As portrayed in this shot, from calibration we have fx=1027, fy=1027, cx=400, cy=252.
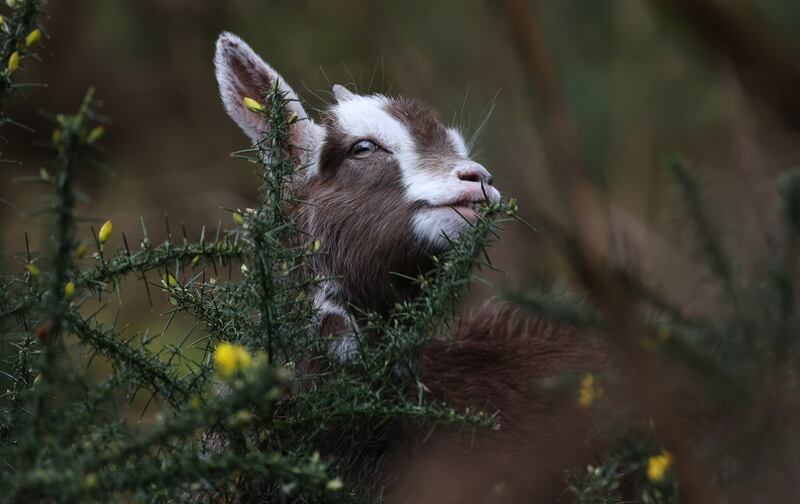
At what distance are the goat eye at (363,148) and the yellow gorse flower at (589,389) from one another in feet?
4.15

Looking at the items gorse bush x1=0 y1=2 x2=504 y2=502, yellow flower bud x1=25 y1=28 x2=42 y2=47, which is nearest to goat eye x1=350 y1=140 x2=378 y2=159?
gorse bush x1=0 y1=2 x2=504 y2=502

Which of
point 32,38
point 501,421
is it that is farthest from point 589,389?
point 32,38

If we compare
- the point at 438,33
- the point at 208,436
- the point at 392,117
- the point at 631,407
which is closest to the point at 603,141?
the point at 438,33

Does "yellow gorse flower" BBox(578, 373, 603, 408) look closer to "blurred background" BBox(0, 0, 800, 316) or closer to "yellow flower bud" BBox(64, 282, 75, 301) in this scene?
"yellow flower bud" BBox(64, 282, 75, 301)

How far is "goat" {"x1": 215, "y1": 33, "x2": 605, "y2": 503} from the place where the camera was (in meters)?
3.59

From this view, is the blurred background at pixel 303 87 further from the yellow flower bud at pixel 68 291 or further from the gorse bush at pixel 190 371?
the yellow flower bud at pixel 68 291

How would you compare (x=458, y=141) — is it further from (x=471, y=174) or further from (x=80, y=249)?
Answer: (x=80, y=249)

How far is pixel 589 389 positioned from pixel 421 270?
0.75 metres

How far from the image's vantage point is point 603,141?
9609mm

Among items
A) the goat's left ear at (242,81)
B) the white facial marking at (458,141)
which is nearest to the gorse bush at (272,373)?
the goat's left ear at (242,81)

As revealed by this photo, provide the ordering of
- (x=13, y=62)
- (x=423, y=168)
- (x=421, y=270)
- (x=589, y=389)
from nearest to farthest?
(x=13, y=62), (x=589, y=389), (x=421, y=270), (x=423, y=168)

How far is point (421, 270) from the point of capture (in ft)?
12.2

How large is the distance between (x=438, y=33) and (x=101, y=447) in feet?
28.9

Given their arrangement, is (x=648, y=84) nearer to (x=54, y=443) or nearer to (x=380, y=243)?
(x=380, y=243)
